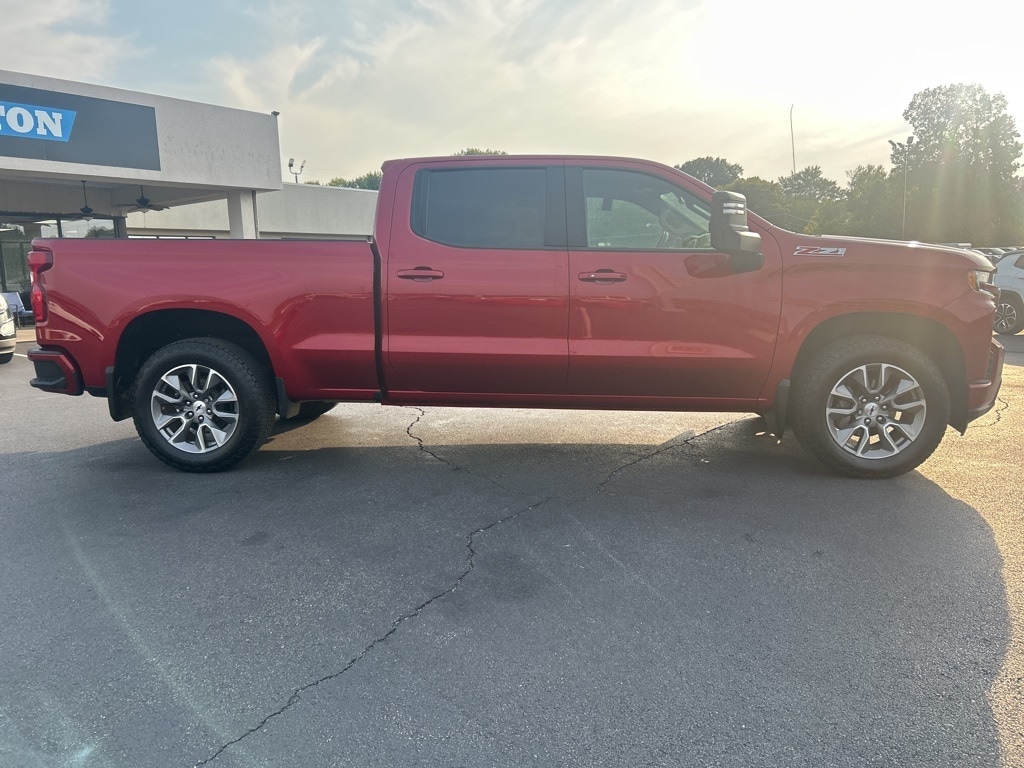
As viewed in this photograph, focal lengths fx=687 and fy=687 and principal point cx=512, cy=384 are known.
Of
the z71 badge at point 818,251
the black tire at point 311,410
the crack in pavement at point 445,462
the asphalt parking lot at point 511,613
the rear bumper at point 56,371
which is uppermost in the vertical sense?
Answer: the z71 badge at point 818,251

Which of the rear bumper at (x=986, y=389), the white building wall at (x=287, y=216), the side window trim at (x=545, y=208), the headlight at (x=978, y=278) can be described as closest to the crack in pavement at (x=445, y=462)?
the side window trim at (x=545, y=208)

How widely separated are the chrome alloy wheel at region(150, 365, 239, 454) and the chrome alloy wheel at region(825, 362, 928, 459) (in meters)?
3.98

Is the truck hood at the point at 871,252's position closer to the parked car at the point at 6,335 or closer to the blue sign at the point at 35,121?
the parked car at the point at 6,335

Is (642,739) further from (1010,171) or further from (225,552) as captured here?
(1010,171)

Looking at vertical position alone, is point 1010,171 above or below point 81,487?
above

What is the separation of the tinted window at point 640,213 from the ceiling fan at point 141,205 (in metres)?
18.0

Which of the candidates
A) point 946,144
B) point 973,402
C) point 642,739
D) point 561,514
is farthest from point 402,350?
point 946,144

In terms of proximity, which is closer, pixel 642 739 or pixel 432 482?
pixel 642 739

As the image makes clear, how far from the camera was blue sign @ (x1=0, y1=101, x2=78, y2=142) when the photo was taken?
1422cm

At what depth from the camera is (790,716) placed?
2.22 meters

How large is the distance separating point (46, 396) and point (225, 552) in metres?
5.86

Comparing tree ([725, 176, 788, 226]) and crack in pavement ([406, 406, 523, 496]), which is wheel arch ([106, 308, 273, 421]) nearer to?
crack in pavement ([406, 406, 523, 496])

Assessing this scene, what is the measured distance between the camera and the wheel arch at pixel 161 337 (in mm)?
4680

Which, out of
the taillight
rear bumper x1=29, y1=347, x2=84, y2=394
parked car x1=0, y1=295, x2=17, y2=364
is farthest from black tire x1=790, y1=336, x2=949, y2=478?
parked car x1=0, y1=295, x2=17, y2=364
